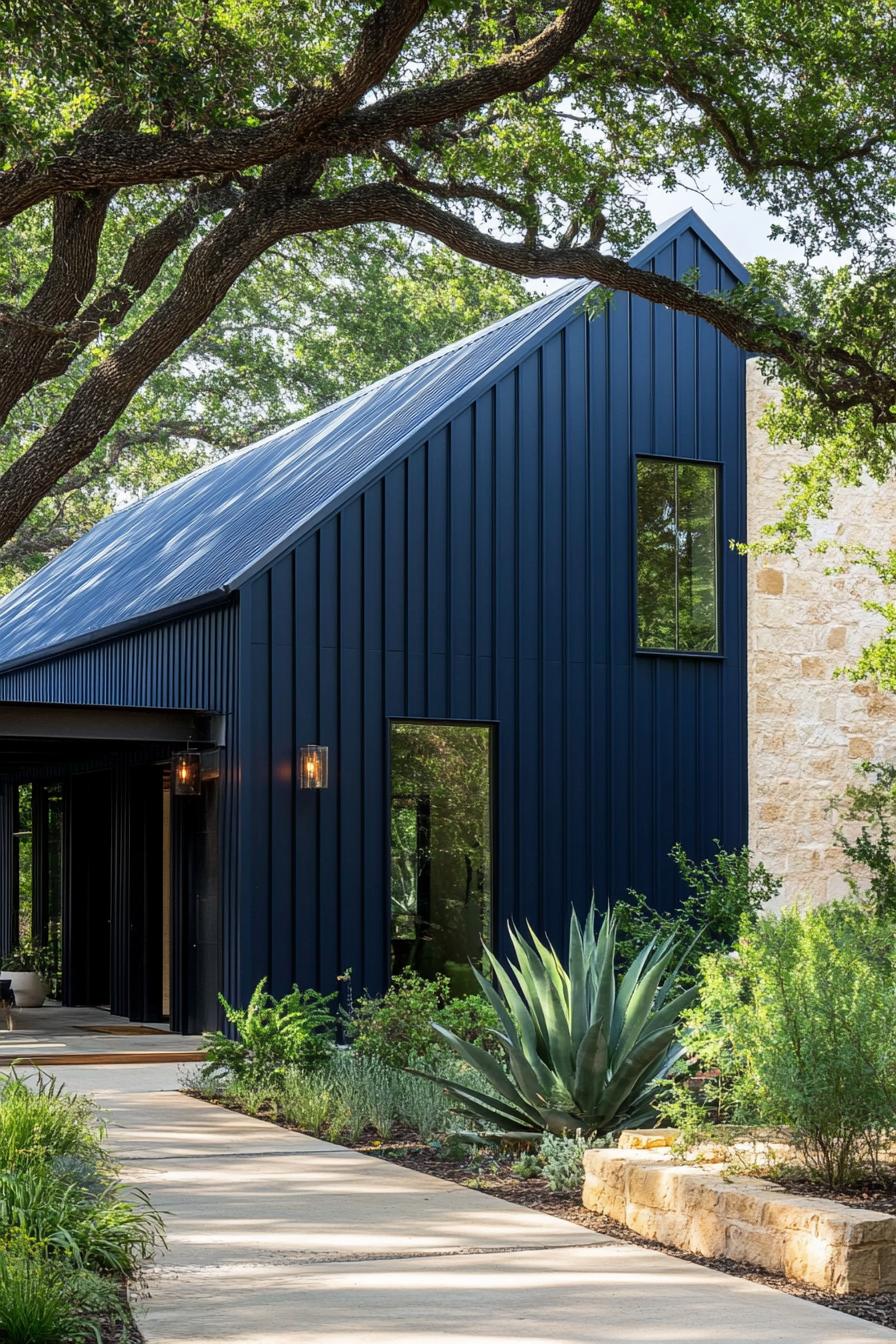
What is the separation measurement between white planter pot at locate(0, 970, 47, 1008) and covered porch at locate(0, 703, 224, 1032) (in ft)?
0.68

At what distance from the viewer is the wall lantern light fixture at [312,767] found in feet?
47.3

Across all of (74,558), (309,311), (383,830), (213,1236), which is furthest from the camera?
(309,311)

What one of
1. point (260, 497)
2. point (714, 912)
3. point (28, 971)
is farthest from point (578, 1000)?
point (28, 971)

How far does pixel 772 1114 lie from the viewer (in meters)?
6.94

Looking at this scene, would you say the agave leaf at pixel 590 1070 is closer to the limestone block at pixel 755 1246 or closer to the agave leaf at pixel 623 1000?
the agave leaf at pixel 623 1000

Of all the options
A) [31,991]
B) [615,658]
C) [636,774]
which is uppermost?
[615,658]

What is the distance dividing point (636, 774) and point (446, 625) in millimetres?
2414

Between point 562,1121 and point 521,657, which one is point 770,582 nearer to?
point 521,657

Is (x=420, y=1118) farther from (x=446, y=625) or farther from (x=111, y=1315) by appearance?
(x=446, y=625)

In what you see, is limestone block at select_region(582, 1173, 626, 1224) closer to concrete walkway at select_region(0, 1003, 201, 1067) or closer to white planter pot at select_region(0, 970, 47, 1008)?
concrete walkway at select_region(0, 1003, 201, 1067)

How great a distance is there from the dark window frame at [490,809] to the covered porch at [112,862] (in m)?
1.51

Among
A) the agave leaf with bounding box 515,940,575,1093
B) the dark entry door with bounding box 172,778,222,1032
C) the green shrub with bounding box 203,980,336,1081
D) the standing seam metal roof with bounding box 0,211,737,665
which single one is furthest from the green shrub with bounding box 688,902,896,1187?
the dark entry door with bounding box 172,778,222,1032

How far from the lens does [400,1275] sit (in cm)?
623

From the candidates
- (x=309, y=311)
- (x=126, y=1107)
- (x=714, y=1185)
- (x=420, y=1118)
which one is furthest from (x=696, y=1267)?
(x=309, y=311)
